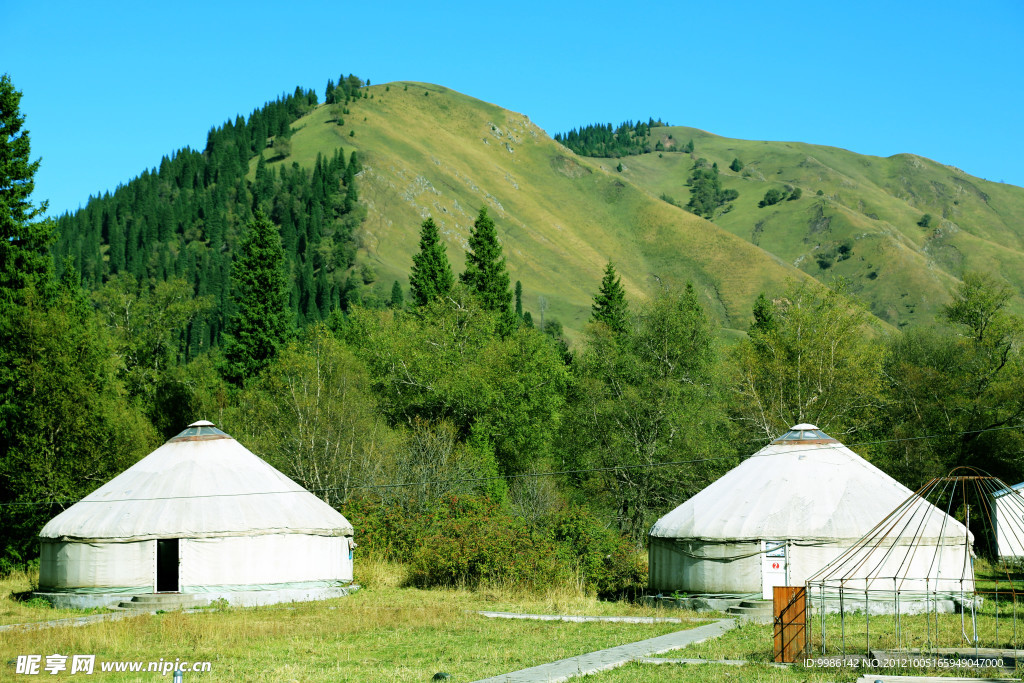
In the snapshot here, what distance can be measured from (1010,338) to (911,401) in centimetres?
450

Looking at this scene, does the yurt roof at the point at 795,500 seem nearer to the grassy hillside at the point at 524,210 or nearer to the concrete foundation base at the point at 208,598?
the concrete foundation base at the point at 208,598

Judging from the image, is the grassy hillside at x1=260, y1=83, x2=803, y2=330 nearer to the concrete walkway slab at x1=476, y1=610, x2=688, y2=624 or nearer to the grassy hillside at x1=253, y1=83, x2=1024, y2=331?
the grassy hillside at x1=253, y1=83, x2=1024, y2=331

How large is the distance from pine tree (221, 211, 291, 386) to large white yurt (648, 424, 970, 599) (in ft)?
116

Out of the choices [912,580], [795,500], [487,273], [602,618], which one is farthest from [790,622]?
[487,273]

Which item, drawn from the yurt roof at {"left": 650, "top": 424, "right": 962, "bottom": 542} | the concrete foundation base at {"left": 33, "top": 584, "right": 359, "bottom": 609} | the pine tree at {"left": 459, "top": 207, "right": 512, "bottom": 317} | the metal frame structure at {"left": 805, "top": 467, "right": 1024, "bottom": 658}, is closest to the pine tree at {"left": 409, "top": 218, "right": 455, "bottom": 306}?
the pine tree at {"left": 459, "top": 207, "right": 512, "bottom": 317}

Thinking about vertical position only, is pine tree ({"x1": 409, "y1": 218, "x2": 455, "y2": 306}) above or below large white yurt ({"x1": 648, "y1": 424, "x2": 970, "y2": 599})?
above

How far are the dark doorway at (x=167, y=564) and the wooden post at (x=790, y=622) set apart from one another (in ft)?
56.4

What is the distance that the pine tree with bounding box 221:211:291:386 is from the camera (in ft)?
179

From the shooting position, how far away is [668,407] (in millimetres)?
37812

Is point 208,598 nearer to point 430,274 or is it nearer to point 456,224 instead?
point 430,274

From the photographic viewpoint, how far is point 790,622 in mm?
14055

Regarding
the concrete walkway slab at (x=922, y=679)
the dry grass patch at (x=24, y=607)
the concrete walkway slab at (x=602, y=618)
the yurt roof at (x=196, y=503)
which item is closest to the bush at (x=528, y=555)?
the yurt roof at (x=196, y=503)

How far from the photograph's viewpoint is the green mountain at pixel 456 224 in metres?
118

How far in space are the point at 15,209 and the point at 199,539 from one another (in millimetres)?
14684
